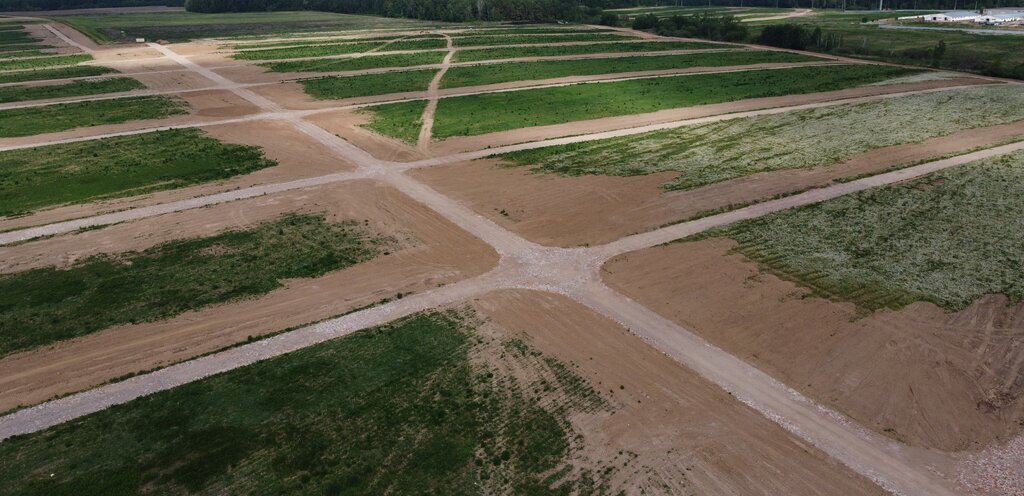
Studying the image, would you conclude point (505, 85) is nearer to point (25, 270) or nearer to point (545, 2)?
point (25, 270)

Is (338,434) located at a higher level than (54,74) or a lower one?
lower

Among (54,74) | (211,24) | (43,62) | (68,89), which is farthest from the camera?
(211,24)

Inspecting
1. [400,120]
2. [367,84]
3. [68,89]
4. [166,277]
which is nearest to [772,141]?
[400,120]

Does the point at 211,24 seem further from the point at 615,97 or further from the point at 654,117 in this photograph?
the point at 654,117

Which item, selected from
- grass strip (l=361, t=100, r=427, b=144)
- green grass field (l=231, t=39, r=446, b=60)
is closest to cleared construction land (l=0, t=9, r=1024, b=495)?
grass strip (l=361, t=100, r=427, b=144)

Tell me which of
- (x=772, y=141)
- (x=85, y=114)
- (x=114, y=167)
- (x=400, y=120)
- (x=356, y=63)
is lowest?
(x=114, y=167)

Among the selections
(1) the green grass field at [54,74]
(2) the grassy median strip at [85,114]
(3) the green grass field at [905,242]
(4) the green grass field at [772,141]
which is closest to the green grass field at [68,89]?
(1) the green grass field at [54,74]
